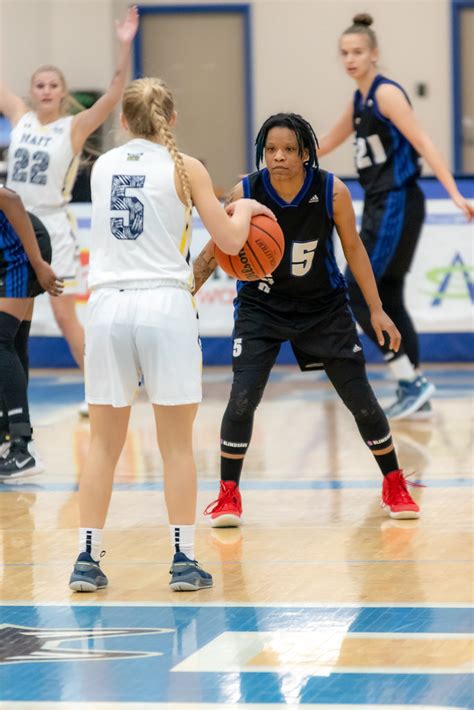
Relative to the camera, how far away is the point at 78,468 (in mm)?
6906

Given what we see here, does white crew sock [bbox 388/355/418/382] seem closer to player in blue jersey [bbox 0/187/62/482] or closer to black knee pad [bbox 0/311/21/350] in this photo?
player in blue jersey [bbox 0/187/62/482]

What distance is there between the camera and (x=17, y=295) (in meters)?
6.43

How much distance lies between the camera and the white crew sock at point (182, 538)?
4648 millimetres

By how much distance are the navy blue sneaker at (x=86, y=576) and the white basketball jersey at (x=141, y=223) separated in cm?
90

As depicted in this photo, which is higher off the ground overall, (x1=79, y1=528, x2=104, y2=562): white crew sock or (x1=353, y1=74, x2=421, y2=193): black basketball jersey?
(x1=353, y1=74, x2=421, y2=193): black basketball jersey

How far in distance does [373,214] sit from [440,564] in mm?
3386

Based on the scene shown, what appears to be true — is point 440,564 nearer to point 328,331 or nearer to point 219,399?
point 328,331

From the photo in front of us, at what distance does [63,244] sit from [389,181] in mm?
1884

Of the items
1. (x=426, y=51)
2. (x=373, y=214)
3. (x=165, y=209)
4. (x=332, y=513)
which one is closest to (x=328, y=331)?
(x=332, y=513)

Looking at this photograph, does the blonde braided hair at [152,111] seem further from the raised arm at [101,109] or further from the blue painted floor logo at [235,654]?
the raised arm at [101,109]

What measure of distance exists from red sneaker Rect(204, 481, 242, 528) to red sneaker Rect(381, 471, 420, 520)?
1.92 ft

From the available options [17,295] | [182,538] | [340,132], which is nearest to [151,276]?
[182,538]

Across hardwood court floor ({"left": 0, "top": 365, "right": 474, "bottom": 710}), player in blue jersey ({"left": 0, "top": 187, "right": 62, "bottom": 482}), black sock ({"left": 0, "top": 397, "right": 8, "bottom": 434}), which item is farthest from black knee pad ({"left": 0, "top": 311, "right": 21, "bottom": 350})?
hardwood court floor ({"left": 0, "top": 365, "right": 474, "bottom": 710})

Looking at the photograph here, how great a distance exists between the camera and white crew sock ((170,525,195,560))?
15.3 feet
